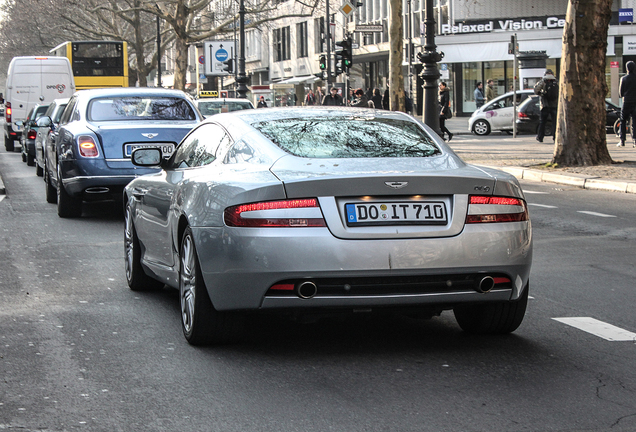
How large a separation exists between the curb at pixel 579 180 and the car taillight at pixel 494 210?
35.9 feet

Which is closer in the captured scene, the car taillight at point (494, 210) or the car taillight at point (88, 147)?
the car taillight at point (494, 210)

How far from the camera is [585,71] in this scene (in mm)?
19500

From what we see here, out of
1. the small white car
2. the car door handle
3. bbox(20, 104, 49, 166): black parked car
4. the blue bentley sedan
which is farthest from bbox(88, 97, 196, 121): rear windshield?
the small white car

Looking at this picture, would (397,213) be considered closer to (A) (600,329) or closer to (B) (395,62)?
(A) (600,329)

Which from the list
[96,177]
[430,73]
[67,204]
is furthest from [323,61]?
[96,177]

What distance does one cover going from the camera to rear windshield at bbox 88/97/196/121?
531 inches

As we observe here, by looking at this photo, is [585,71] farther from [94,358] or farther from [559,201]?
[94,358]

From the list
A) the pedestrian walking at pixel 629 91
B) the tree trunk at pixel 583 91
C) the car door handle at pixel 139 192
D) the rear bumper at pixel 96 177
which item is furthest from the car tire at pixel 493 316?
the pedestrian walking at pixel 629 91

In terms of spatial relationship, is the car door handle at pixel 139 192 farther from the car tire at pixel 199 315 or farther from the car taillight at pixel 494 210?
the car taillight at pixel 494 210

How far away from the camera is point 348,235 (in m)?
5.17

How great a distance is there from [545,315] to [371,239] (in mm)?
2006

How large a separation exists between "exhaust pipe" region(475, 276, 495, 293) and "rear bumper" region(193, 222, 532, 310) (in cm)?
3

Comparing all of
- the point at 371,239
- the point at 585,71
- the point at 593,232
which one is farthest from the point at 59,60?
the point at 371,239

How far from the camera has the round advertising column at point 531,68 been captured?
3570 cm
